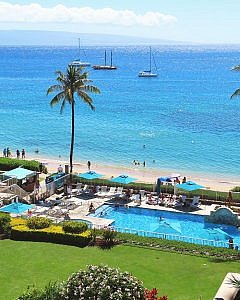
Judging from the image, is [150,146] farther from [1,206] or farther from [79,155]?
[1,206]

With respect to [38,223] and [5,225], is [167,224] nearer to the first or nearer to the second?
[38,223]

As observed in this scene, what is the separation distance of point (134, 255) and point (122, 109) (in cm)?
7341

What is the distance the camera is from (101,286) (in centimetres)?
1290

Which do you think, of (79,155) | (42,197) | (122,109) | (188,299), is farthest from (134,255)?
(122,109)

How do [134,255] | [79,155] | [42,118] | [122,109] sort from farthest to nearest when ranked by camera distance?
[122,109] < [42,118] < [79,155] < [134,255]

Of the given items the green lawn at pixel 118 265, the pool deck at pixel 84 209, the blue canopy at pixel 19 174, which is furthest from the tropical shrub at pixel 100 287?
the blue canopy at pixel 19 174

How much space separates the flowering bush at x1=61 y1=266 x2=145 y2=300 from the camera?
12.8 metres

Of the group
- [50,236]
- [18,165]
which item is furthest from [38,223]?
[18,165]

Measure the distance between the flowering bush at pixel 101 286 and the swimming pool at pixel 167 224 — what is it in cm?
1459

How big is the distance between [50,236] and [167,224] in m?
7.99

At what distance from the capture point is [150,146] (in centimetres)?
6425

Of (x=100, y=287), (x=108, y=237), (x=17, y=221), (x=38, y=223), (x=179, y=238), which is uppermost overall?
(x=100, y=287)

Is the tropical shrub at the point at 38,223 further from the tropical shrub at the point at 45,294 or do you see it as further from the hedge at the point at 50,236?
the tropical shrub at the point at 45,294

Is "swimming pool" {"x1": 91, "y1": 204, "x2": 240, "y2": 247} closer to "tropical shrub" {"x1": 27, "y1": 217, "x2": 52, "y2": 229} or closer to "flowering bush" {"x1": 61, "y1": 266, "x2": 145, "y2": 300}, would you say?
"tropical shrub" {"x1": 27, "y1": 217, "x2": 52, "y2": 229}
